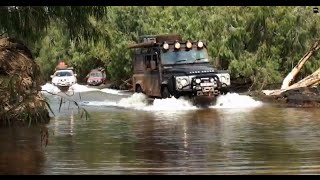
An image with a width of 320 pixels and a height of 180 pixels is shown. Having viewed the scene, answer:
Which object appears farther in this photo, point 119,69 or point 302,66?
point 119,69

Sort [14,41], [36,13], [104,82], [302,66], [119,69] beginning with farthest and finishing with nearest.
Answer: [104,82], [119,69], [302,66], [14,41], [36,13]

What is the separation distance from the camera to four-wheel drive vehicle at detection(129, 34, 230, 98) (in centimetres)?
2200

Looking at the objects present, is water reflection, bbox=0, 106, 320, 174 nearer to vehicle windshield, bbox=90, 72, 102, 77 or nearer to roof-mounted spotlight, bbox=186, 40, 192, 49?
roof-mounted spotlight, bbox=186, 40, 192, 49

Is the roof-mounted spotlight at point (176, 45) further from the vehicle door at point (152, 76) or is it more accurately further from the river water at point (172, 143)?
the river water at point (172, 143)

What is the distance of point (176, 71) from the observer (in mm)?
22688

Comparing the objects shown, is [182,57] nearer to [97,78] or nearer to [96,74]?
[97,78]

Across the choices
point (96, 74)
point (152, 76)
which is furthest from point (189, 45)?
point (96, 74)

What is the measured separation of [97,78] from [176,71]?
73.3 ft

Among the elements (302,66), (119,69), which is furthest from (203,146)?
(119,69)

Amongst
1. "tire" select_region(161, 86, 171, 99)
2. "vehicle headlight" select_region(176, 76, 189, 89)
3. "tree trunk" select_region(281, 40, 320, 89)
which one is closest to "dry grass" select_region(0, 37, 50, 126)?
"vehicle headlight" select_region(176, 76, 189, 89)

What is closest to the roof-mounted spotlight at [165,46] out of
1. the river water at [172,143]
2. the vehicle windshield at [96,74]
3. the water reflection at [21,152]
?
the river water at [172,143]

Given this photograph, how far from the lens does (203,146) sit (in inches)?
463

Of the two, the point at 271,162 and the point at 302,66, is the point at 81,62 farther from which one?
the point at 271,162
